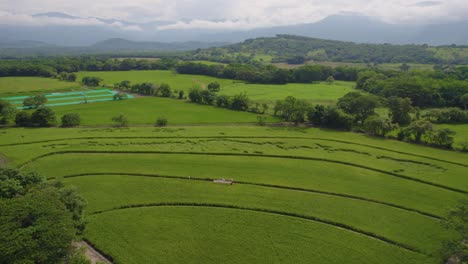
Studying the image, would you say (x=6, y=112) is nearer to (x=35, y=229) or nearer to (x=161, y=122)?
(x=161, y=122)

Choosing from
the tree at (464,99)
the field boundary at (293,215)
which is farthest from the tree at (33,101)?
the tree at (464,99)

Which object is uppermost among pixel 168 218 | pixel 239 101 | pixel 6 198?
pixel 239 101

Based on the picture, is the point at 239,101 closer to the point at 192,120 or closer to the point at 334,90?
the point at 192,120

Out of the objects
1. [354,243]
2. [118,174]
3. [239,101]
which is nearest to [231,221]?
[354,243]

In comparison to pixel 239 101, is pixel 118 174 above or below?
below

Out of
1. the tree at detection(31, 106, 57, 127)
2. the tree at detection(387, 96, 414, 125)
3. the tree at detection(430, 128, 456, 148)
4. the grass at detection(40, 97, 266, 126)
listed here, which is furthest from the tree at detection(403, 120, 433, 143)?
the tree at detection(31, 106, 57, 127)

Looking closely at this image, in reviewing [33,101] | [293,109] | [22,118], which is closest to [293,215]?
[293,109]
